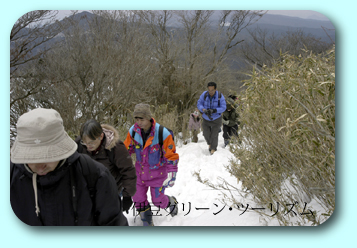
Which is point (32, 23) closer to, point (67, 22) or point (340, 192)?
point (67, 22)

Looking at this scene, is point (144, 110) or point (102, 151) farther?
point (144, 110)

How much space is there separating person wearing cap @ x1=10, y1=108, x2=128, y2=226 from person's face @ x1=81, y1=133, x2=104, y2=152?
1.85ft

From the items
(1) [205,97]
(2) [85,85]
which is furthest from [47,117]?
(1) [205,97]

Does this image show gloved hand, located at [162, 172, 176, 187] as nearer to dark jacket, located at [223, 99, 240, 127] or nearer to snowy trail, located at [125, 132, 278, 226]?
snowy trail, located at [125, 132, 278, 226]

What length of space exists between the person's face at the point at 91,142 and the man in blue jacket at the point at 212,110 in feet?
8.26

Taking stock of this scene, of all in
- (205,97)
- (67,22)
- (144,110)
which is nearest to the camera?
(144,110)

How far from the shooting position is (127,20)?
3080 mm

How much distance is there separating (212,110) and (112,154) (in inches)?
112

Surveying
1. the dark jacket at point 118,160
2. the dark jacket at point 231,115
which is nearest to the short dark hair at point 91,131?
the dark jacket at point 118,160

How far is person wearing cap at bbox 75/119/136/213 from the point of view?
1.92m

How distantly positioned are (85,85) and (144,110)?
2.47 feet

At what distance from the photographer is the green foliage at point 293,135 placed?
173 cm

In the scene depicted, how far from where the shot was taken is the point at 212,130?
483 cm

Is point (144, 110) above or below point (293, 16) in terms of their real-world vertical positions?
below
